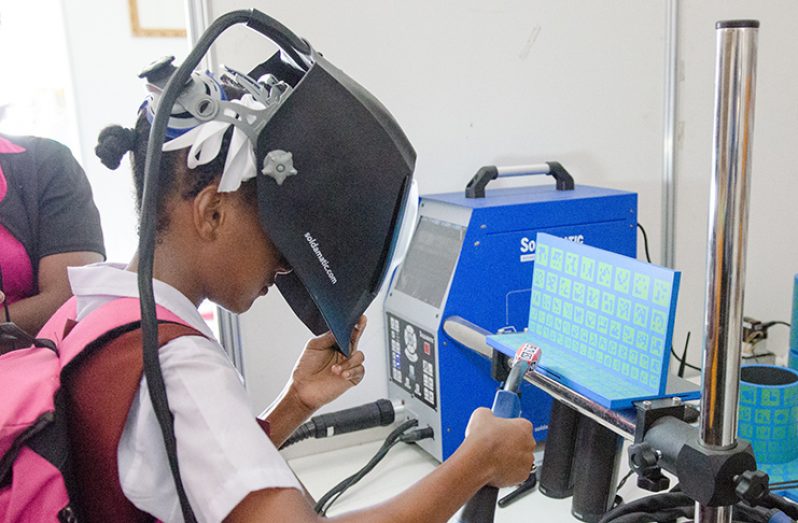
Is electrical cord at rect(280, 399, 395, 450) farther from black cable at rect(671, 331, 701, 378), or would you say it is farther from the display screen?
black cable at rect(671, 331, 701, 378)

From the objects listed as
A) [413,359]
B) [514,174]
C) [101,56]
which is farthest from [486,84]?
[101,56]

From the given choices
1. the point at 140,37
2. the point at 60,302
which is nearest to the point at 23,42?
the point at 140,37

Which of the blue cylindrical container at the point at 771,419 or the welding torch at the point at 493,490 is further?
the blue cylindrical container at the point at 771,419

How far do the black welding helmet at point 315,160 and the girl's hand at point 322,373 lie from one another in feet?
0.73

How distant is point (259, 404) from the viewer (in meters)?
1.21

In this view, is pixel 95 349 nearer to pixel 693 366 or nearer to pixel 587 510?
pixel 587 510

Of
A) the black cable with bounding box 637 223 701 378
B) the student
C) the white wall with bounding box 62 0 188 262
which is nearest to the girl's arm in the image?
the student

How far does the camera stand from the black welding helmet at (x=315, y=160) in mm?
520

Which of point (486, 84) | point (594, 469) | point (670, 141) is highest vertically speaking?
point (486, 84)

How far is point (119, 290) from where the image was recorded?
56 centimetres

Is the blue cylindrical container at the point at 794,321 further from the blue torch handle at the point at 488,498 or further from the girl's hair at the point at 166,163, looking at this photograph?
the girl's hair at the point at 166,163

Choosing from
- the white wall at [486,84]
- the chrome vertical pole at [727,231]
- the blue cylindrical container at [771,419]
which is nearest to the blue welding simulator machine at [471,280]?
the white wall at [486,84]

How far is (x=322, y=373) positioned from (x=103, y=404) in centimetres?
36

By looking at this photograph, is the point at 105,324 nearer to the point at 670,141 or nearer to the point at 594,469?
the point at 594,469
